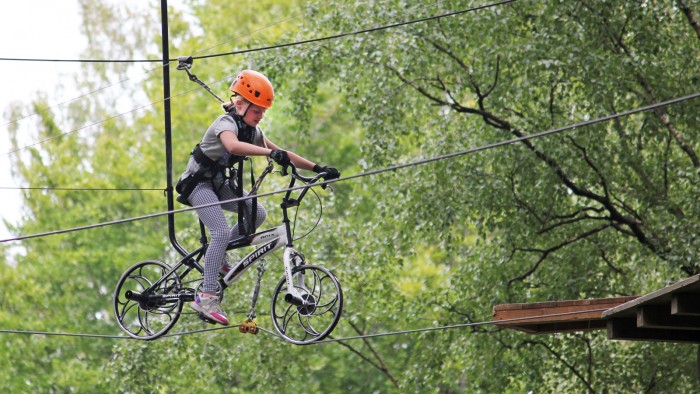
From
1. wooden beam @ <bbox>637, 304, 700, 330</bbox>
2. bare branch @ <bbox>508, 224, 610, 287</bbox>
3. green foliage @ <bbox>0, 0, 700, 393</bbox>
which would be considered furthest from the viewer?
bare branch @ <bbox>508, 224, 610, 287</bbox>

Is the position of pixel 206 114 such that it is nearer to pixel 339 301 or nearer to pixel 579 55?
pixel 579 55

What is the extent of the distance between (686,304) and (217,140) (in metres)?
3.65

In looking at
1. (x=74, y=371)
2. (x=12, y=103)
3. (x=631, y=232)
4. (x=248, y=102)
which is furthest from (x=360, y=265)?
(x=12, y=103)

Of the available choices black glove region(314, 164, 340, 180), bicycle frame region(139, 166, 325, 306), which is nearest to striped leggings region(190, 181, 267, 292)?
bicycle frame region(139, 166, 325, 306)

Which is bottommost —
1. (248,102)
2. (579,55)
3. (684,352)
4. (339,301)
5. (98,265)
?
(339,301)

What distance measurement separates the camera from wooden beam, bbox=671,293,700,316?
948 cm

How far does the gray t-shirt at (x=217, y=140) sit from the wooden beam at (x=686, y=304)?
3.32m

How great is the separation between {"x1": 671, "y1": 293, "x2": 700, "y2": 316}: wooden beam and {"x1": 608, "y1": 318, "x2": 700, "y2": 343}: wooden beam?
1.49m

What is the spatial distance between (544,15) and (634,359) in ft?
14.4

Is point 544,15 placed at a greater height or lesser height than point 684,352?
greater

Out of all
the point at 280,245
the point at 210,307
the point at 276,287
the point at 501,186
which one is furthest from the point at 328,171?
the point at 501,186

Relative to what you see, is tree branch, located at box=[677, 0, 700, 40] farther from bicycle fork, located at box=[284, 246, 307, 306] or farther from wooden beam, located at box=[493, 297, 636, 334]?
bicycle fork, located at box=[284, 246, 307, 306]

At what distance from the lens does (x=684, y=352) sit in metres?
15.9

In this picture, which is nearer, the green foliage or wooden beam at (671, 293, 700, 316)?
wooden beam at (671, 293, 700, 316)
